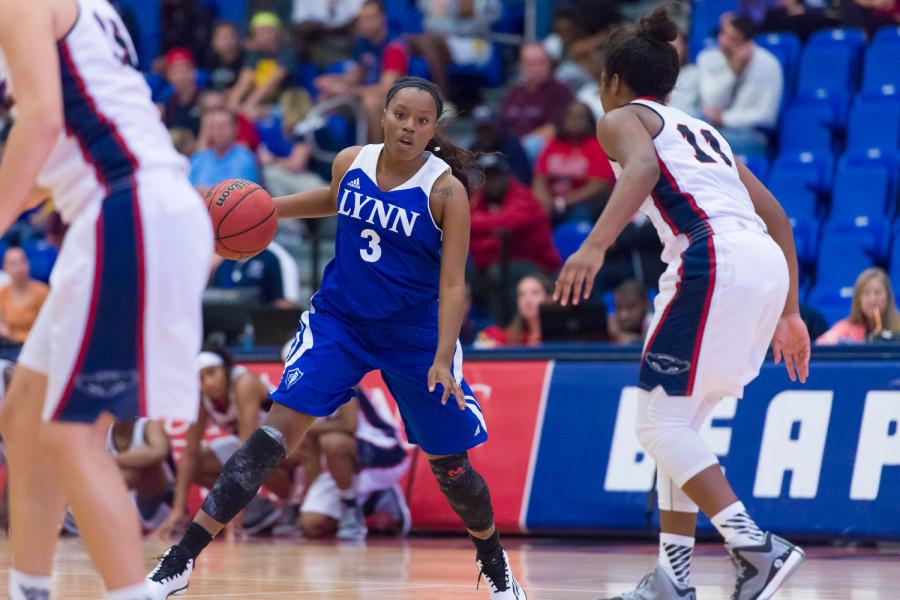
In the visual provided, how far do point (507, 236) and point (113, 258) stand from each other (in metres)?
8.01

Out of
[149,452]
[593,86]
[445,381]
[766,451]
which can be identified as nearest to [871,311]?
[766,451]

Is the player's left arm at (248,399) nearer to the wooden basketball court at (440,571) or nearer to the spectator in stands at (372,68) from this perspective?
→ the wooden basketball court at (440,571)

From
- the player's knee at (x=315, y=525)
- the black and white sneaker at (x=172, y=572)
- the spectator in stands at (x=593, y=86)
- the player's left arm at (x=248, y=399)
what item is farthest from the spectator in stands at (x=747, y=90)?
the black and white sneaker at (x=172, y=572)

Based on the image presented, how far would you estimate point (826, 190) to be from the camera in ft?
38.1

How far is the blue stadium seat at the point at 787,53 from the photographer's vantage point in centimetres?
1269

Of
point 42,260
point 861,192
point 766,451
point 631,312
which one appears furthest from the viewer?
point 42,260

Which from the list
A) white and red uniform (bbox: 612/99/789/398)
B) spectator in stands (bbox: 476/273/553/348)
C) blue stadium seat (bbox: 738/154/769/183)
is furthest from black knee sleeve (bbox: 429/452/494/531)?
blue stadium seat (bbox: 738/154/769/183)

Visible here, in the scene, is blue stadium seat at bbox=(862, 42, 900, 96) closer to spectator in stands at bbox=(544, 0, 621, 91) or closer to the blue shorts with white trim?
spectator in stands at bbox=(544, 0, 621, 91)

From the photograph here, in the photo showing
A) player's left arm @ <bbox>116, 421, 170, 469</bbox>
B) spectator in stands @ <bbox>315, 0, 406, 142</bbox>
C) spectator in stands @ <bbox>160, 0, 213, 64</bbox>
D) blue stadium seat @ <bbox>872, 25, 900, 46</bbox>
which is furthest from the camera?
spectator in stands @ <bbox>160, 0, 213, 64</bbox>

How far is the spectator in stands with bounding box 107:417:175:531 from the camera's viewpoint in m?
9.84

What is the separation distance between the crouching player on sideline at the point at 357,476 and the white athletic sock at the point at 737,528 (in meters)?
4.64

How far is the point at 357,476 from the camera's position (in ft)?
30.6

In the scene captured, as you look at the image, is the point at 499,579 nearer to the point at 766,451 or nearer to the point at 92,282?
the point at 92,282

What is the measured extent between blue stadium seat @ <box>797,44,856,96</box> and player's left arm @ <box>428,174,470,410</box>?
301 inches
